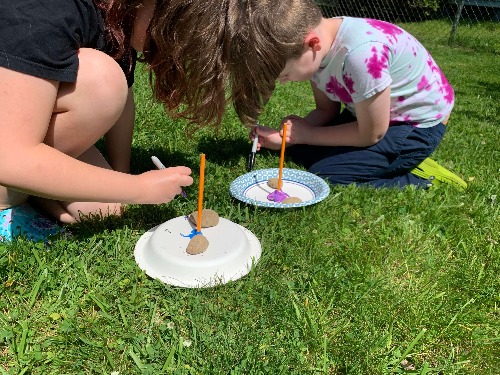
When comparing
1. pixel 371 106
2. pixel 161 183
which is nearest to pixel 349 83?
pixel 371 106

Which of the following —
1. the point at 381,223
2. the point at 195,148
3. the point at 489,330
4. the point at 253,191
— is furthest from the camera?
the point at 195,148

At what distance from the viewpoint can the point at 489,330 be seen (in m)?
1.33

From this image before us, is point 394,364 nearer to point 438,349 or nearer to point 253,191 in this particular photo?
point 438,349

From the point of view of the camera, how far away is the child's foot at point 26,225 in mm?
1567

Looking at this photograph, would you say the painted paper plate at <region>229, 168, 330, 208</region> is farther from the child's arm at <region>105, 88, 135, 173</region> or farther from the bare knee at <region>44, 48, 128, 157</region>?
the bare knee at <region>44, 48, 128, 157</region>

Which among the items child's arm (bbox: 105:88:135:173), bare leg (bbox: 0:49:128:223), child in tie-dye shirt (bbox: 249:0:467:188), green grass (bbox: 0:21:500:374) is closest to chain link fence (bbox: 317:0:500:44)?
child in tie-dye shirt (bbox: 249:0:467:188)

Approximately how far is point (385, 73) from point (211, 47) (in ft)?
2.77

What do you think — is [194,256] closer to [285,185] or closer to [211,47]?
[211,47]

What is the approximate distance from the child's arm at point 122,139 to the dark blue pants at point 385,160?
80cm

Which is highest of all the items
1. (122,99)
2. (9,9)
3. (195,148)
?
(9,9)

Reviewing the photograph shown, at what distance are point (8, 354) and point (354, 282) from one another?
910 mm

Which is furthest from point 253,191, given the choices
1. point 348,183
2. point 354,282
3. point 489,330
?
point 489,330

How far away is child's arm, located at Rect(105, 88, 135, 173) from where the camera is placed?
1946 mm

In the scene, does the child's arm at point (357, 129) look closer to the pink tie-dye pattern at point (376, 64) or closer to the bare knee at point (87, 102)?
the pink tie-dye pattern at point (376, 64)
